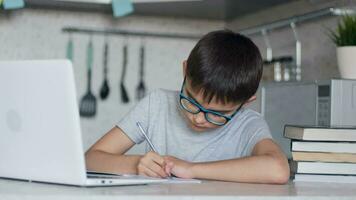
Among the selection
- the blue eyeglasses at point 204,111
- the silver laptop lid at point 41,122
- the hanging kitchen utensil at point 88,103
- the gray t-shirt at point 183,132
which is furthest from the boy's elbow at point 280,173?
the hanging kitchen utensil at point 88,103

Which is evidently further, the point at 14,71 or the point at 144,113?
the point at 144,113

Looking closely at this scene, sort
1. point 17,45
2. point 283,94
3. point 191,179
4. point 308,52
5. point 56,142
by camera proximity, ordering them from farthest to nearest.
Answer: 1. point 17,45
2. point 308,52
3. point 283,94
4. point 191,179
5. point 56,142

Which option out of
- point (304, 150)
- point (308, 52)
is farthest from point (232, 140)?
point (308, 52)

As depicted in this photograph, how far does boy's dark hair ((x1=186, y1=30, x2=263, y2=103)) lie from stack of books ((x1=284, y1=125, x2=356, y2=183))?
141 mm

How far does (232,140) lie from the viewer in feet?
5.54

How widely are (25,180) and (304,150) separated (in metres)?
0.56

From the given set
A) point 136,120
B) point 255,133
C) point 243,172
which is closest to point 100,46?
point 136,120

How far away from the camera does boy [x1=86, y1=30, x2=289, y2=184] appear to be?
52.6 inches

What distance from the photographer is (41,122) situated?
1067mm

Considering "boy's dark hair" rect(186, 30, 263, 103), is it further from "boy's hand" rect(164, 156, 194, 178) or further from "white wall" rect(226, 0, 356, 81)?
"white wall" rect(226, 0, 356, 81)

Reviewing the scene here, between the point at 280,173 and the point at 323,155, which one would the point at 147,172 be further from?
the point at 323,155

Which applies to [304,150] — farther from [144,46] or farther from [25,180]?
[144,46]

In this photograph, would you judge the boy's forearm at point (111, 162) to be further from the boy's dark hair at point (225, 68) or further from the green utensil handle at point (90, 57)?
the green utensil handle at point (90, 57)

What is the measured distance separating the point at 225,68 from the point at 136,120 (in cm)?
35
